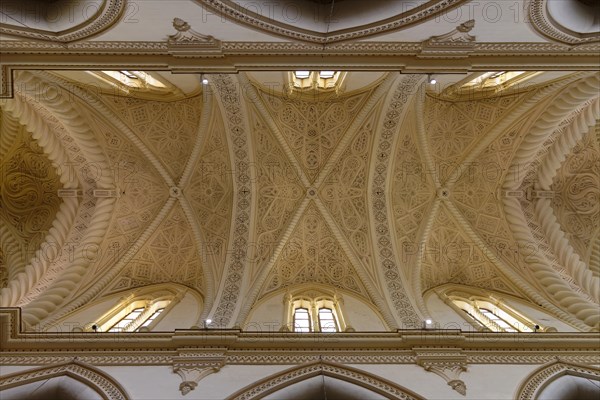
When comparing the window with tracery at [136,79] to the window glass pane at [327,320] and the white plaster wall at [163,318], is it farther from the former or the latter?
the window glass pane at [327,320]

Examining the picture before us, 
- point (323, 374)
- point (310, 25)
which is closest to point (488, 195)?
point (323, 374)

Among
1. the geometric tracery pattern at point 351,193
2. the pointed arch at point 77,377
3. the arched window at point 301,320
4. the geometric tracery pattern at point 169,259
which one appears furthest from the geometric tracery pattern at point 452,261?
the pointed arch at point 77,377

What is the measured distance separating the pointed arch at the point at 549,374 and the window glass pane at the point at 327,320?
363 cm

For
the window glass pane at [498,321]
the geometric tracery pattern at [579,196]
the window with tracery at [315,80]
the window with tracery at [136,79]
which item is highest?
the window with tracery at [315,80]

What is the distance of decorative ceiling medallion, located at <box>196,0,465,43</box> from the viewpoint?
24.7 ft

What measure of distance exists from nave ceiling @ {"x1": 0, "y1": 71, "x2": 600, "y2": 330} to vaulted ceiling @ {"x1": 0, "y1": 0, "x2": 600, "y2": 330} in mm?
38

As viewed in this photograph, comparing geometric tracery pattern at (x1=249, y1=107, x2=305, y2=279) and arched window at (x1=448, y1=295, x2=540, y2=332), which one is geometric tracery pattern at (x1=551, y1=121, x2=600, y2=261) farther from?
geometric tracery pattern at (x1=249, y1=107, x2=305, y2=279)

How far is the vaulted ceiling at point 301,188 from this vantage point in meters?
11.7

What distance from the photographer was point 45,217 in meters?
12.9

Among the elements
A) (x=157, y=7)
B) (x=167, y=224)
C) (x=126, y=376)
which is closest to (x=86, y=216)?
(x=167, y=224)

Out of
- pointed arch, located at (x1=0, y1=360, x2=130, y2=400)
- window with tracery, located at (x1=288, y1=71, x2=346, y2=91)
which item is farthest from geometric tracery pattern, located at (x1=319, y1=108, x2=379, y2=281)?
pointed arch, located at (x1=0, y1=360, x2=130, y2=400)

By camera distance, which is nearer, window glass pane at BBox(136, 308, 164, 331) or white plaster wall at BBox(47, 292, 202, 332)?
white plaster wall at BBox(47, 292, 202, 332)

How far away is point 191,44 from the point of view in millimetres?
7844

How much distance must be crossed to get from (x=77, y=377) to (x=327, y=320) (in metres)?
4.99
